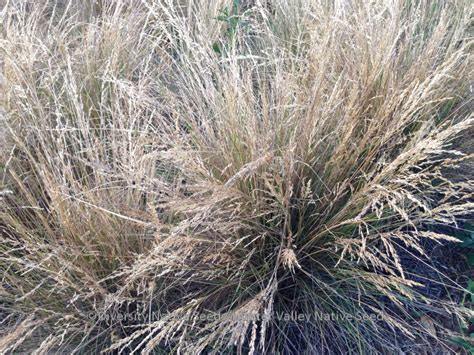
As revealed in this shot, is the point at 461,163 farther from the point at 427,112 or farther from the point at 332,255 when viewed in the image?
the point at 332,255

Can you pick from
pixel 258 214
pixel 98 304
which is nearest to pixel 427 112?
pixel 258 214

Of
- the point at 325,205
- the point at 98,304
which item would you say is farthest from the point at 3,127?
the point at 325,205

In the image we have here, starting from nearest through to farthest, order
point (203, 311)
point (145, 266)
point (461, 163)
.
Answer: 1. point (145, 266)
2. point (203, 311)
3. point (461, 163)

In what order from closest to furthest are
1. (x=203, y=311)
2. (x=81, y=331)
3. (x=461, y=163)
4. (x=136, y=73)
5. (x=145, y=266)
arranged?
(x=145, y=266) < (x=81, y=331) < (x=203, y=311) < (x=461, y=163) < (x=136, y=73)

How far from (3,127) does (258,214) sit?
Result: 3.37 ft

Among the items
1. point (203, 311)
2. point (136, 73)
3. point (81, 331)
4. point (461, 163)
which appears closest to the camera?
point (81, 331)

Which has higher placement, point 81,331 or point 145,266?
point 145,266

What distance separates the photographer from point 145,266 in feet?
4.87

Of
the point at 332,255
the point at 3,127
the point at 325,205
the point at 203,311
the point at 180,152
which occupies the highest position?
the point at 180,152

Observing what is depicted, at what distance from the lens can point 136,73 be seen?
2.52 m

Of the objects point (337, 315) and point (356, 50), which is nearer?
point (337, 315)

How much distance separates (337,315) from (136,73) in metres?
1.42

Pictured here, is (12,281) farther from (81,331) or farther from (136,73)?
(136,73)

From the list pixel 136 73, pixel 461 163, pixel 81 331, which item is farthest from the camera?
pixel 136 73
